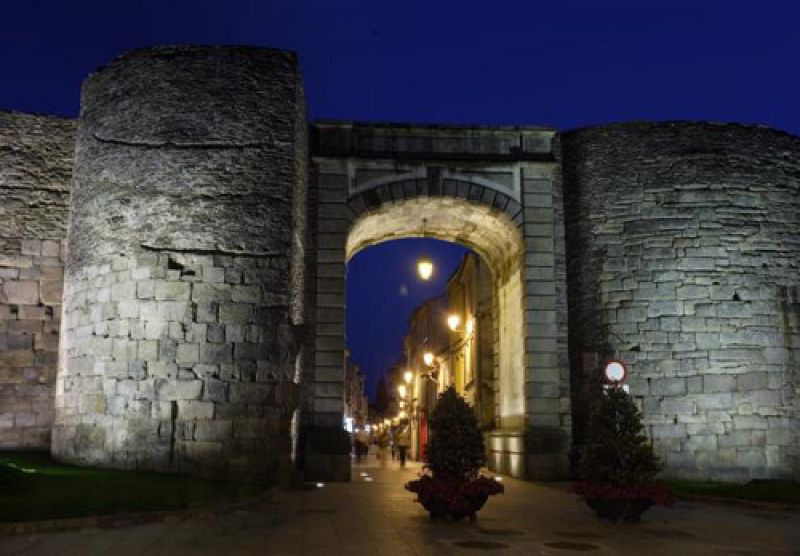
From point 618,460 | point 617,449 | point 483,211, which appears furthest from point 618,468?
point 483,211

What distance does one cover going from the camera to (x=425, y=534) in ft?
26.2

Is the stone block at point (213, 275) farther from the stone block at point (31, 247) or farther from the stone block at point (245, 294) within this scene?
the stone block at point (31, 247)

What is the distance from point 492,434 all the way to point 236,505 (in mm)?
10027

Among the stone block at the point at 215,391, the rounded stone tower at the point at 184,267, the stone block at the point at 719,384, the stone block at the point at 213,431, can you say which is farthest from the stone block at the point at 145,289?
the stone block at the point at 719,384

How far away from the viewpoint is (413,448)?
3828 cm

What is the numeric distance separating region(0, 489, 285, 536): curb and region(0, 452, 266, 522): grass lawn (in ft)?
0.53

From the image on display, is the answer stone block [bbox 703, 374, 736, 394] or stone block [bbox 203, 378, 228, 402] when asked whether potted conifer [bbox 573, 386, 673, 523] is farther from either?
stone block [bbox 703, 374, 736, 394]

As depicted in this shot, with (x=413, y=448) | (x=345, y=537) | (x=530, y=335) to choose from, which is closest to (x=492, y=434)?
(x=530, y=335)

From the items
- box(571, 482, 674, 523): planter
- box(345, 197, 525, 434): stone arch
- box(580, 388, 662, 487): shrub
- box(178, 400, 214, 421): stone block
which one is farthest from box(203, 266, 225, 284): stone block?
box(571, 482, 674, 523): planter

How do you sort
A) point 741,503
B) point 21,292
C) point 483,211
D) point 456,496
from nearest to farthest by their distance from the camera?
point 456,496 < point 741,503 < point 21,292 < point 483,211

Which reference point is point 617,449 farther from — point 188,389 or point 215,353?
point 188,389

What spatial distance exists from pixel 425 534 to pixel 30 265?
32.5 ft

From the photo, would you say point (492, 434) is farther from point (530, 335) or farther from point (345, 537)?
point (345, 537)

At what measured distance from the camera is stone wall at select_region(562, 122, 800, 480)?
49.2 ft
